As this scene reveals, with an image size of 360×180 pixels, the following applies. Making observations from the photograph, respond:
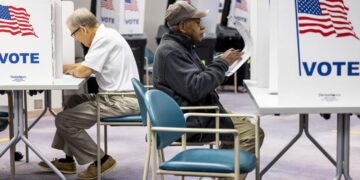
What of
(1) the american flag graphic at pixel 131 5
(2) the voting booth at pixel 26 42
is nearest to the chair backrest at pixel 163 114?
(2) the voting booth at pixel 26 42

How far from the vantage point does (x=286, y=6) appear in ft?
8.70

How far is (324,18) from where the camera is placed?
8.86ft

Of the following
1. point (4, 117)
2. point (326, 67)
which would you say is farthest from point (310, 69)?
point (4, 117)

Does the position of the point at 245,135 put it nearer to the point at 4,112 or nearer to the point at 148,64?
the point at 4,112

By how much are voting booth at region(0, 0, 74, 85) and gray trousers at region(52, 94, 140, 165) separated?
0.54 metres

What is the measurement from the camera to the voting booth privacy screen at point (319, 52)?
266cm

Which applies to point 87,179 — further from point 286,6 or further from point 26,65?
point 286,6

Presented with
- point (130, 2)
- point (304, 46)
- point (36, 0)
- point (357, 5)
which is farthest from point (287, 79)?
point (130, 2)

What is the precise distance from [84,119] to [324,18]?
1.99 metres

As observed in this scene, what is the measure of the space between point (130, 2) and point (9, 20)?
4103mm

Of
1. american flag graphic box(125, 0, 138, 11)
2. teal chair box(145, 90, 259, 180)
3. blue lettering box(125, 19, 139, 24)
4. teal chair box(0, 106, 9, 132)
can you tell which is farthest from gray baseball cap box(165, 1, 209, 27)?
blue lettering box(125, 19, 139, 24)

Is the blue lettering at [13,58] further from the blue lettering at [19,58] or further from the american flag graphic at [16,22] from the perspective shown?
the american flag graphic at [16,22]

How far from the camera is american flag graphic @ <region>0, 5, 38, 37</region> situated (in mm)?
3682

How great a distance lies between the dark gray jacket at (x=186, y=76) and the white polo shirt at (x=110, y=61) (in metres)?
0.73
